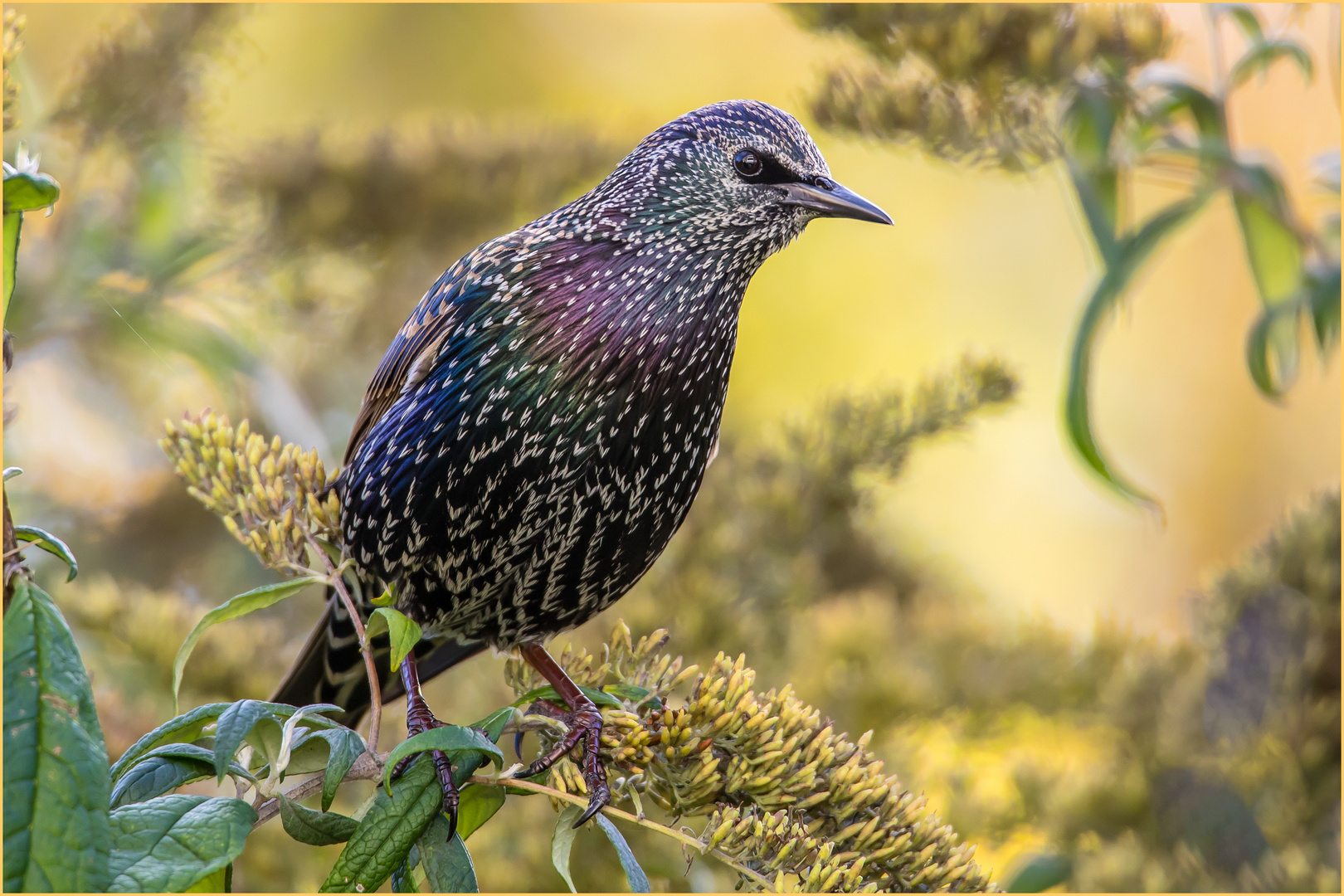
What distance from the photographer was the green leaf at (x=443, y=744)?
1195 millimetres

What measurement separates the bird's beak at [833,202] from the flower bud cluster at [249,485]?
0.85 m

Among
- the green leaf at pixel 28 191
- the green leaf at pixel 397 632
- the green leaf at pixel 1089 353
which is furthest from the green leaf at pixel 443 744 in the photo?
the green leaf at pixel 1089 353

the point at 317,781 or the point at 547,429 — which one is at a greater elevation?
the point at 547,429

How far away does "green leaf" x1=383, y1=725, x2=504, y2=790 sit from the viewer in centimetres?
120

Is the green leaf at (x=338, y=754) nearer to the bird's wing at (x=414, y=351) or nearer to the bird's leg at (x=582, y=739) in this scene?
the bird's leg at (x=582, y=739)

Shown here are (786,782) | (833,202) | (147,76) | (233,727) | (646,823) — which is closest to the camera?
(233,727)

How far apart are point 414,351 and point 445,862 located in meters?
0.91

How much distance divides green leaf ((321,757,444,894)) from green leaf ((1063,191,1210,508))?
1.57 m

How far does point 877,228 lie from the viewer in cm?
608

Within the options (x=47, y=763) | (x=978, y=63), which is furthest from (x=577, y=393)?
(x=978, y=63)

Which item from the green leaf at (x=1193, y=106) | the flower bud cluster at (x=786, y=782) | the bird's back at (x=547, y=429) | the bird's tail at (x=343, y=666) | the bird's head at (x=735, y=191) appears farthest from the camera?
the green leaf at (x=1193, y=106)

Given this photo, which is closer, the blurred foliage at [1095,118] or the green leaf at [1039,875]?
the blurred foliage at [1095,118]

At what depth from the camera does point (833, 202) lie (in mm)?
1771

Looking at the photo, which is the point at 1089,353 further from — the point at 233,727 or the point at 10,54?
the point at 10,54
